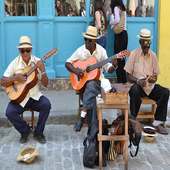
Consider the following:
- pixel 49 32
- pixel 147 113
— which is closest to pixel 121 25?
pixel 49 32

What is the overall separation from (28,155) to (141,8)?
4.18 m

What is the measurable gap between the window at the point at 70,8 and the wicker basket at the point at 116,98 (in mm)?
3578

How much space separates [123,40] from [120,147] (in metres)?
3.06

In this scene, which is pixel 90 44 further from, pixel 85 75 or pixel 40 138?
pixel 40 138

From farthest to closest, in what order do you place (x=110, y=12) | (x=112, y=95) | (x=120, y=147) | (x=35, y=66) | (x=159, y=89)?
(x=110, y=12) < (x=159, y=89) < (x=35, y=66) < (x=120, y=147) < (x=112, y=95)

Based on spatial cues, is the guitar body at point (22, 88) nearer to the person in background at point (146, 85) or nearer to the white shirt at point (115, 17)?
the person in background at point (146, 85)

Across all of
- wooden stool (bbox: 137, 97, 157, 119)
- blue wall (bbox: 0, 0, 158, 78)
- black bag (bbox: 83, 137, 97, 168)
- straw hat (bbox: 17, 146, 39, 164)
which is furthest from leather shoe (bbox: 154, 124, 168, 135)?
blue wall (bbox: 0, 0, 158, 78)

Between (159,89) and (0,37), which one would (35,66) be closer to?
(159,89)

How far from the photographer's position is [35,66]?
667 centimetres

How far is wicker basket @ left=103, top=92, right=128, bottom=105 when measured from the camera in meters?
5.78

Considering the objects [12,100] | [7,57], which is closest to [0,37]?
[7,57]

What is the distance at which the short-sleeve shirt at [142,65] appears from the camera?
7.34m

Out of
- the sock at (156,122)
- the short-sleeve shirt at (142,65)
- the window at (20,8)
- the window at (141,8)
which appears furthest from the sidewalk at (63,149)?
the window at (141,8)

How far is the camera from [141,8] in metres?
9.28
